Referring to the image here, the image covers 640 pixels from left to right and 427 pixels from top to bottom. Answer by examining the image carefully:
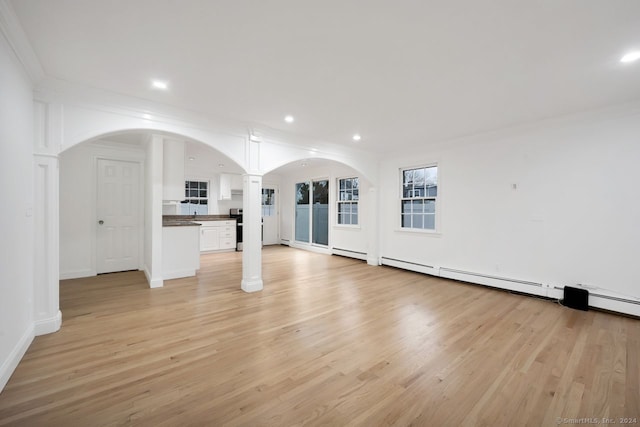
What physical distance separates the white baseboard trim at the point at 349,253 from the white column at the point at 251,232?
326 centimetres

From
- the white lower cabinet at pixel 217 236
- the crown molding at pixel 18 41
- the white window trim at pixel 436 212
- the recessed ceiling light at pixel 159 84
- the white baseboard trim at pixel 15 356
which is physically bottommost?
the white baseboard trim at pixel 15 356

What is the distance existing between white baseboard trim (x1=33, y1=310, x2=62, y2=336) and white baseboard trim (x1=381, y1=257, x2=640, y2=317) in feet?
17.9

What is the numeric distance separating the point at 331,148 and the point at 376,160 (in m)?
1.46

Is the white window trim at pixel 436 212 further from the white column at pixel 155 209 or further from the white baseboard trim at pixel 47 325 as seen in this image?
the white baseboard trim at pixel 47 325

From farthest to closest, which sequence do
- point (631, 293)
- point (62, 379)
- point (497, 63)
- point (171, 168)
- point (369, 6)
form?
1. point (171, 168)
2. point (631, 293)
3. point (497, 63)
4. point (62, 379)
5. point (369, 6)

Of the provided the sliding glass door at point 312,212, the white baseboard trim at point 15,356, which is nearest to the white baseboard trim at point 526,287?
the sliding glass door at point 312,212

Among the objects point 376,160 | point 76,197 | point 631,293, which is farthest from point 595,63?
point 76,197

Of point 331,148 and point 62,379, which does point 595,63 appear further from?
point 62,379

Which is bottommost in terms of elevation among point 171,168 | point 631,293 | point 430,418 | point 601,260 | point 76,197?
point 430,418

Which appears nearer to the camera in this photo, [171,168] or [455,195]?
[171,168]

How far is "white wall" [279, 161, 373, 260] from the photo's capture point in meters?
6.68

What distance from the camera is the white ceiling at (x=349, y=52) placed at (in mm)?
1791

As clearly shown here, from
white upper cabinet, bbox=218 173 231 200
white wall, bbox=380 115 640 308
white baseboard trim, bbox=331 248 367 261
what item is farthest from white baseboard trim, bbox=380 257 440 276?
white upper cabinet, bbox=218 173 231 200

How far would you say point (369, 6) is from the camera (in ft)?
5.73
